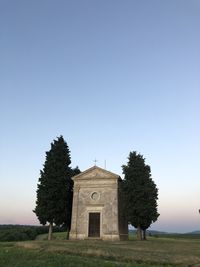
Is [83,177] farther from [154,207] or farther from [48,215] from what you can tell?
[154,207]

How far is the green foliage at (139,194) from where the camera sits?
35688mm

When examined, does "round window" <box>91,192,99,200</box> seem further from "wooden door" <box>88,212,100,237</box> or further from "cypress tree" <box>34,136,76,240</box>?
"cypress tree" <box>34,136,76,240</box>

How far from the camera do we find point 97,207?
34844 millimetres

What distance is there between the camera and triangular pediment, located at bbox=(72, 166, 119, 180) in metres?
35.5

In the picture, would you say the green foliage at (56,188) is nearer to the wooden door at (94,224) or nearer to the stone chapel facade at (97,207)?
the stone chapel facade at (97,207)

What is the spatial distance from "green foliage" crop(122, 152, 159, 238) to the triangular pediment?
299cm

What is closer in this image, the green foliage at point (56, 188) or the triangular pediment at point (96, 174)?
the green foliage at point (56, 188)

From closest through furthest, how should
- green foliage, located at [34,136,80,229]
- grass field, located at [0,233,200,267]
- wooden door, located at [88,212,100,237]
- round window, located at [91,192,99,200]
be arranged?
grass field, located at [0,233,200,267] → wooden door, located at [88,212,100,237] → green foliage, located at [34,136,80,229] → round window, located at [91,192,99,200]

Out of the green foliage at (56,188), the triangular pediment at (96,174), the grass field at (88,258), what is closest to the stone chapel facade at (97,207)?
the triangular pediment at (96,174)

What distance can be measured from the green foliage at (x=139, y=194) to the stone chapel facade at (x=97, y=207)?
4.54ft

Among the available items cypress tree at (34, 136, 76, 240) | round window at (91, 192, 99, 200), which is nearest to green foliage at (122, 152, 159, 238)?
round window at (91, 192, 99, 200)

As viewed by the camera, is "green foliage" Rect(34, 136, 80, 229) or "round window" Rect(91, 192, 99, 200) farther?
"round window" Rect(91, 192, 99, 200)

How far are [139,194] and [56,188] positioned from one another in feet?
32.5

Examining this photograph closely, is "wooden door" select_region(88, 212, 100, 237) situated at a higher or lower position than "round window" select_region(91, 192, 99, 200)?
lower
